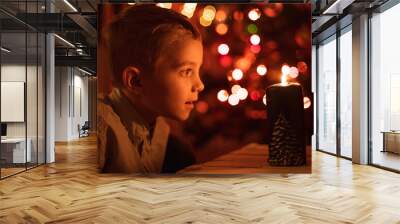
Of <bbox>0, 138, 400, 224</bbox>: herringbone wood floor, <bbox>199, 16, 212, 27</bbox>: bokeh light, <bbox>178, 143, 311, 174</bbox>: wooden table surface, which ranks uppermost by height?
<bbox>199, 16, 212, 27</bbox>: bokeh light

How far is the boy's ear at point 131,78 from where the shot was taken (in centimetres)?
715

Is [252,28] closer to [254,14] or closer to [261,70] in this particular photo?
[254,14]

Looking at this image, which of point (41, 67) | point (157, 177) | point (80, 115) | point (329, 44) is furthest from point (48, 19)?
point (80, 115)

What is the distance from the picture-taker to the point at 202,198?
523 centimetres

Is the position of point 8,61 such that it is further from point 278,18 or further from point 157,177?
point 278,18

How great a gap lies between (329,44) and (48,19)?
292 inches

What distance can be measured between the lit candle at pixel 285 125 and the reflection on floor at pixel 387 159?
2223mm

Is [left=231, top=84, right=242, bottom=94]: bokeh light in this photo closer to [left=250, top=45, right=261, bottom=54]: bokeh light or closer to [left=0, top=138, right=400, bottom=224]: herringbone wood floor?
[left=250, top=45, right=261, bottom=54]: bokeh light

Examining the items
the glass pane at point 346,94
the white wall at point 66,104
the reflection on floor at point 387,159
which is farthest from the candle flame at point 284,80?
the white wall at point 66,104

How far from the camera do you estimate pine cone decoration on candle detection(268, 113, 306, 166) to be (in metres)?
7.08

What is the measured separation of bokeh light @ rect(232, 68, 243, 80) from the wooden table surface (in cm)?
122

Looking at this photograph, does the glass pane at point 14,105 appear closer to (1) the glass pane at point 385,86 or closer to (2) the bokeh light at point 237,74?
(2) the bokeh light at point 237,74

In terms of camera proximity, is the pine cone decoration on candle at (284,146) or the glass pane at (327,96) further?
the glass pane at (327,96)

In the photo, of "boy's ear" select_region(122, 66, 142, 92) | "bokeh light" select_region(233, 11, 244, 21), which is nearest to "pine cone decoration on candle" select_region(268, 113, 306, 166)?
"bokeh light" select_region(233, 11, 244, 21)
